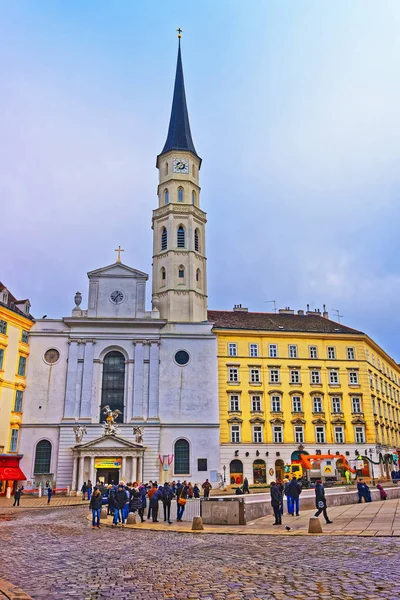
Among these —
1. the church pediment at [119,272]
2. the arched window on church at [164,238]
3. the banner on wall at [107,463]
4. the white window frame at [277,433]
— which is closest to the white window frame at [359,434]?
the white window frame at [277,433]

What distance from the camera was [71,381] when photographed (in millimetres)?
49031

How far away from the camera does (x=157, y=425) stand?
4841cm

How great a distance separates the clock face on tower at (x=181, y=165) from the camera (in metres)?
60.3

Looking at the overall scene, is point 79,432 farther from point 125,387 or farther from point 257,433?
point 257,433

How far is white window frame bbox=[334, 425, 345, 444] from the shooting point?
5075 cm

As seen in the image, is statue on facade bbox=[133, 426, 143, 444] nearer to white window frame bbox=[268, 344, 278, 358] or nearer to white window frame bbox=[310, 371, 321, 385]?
white window frame bbox=[268, 344, 278, 358]

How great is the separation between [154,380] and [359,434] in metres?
20.5

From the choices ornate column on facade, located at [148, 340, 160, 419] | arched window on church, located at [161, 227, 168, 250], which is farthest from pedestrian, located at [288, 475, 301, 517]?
arched window on church, located at [161, 227, 168, 250]

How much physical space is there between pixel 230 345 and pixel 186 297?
7.05 m

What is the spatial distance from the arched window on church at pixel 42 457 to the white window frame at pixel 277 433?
20.5m

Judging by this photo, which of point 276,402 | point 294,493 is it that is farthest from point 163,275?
point 294,493

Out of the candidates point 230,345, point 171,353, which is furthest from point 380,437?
point 171,353

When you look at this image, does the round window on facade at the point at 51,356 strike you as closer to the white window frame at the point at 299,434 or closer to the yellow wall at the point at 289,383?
the yellow wall at the point at 289,383

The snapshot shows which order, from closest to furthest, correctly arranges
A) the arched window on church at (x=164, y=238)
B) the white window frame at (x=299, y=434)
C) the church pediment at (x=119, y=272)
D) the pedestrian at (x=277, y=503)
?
the pedestrian at (x=277, y=503)
the white window frame at (x=299, y=434)
the church pediment at (x=119, y=272)
the arched window on church at (x=164, y=238)
